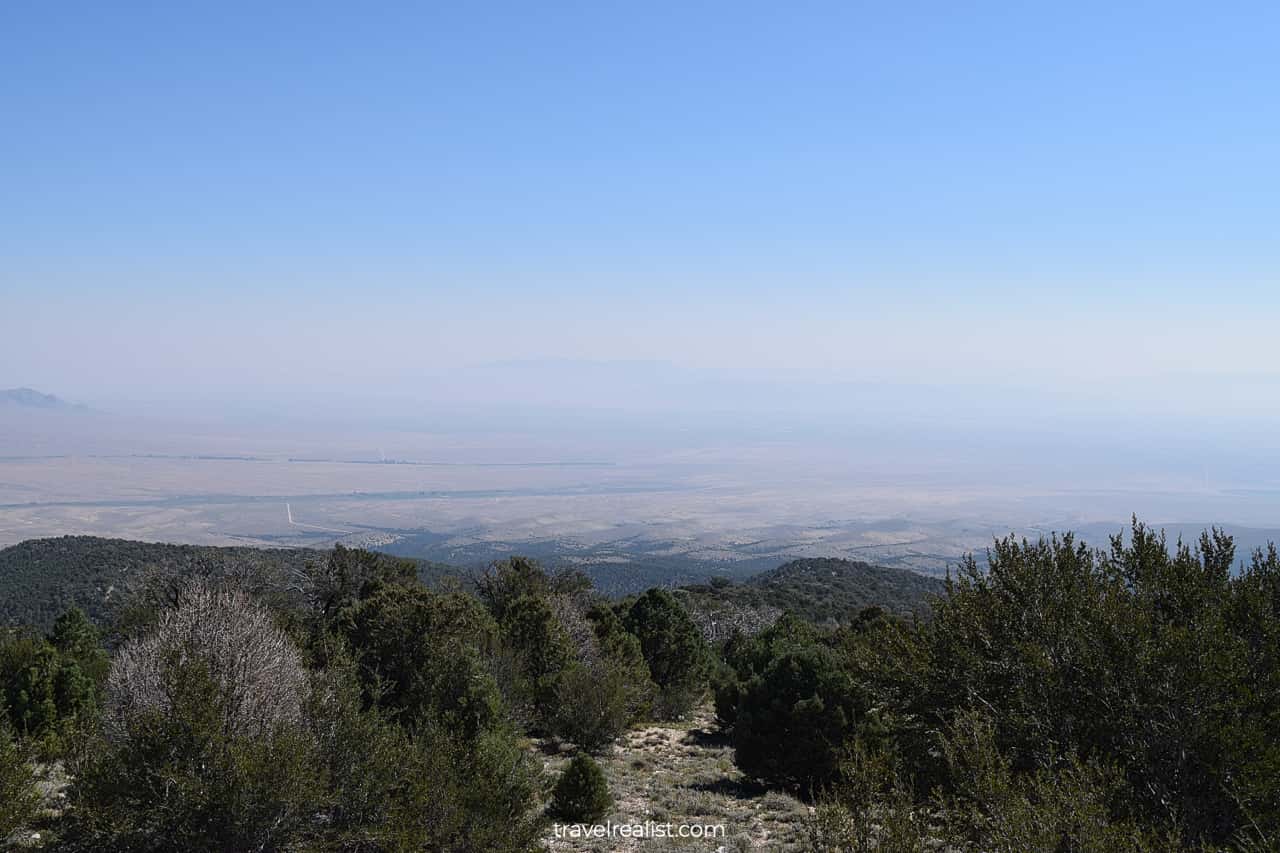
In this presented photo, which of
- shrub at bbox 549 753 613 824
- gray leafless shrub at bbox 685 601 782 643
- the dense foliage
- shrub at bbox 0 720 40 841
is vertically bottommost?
the dense foliage

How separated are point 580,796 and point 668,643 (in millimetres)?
18263

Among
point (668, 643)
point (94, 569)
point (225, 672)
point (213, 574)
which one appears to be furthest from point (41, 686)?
point (94, 569)

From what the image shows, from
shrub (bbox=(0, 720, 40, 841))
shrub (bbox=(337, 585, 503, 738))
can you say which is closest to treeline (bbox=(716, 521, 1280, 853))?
shrub (bbox=(337, 585, 503, 738))

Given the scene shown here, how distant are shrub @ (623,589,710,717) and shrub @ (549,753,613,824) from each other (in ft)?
58.1

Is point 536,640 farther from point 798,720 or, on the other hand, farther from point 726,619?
point 726,619

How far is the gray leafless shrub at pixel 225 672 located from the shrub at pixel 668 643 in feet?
66.7

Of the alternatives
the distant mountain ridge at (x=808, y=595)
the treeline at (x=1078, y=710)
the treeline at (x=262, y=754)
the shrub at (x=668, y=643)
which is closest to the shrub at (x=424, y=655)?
the treeline at (x=262, y=754)

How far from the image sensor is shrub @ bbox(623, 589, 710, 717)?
109 ft

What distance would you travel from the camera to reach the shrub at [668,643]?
33219 millimetres

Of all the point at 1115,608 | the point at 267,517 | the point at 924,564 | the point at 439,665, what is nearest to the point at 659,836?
the point at 439,665

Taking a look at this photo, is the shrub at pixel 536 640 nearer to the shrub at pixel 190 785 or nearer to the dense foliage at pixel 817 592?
the shrub at pixel 190 785

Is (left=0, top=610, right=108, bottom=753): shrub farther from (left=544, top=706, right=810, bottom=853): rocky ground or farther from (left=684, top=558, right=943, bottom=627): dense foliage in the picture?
(left=684, top=558, right=943, bottom=627): dense foliage

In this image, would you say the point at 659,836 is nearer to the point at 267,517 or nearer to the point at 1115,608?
the point at 1115,608

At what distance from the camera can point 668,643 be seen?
33250 millimetres
